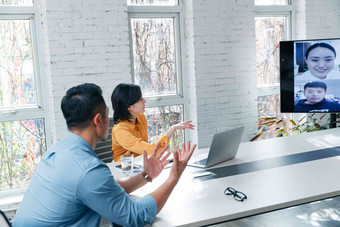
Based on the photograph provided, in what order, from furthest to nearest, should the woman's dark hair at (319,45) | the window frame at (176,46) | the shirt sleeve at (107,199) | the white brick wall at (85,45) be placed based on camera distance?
the window frame at (176,46) < the woman's dark hair at (319,45) < the white brick wall at (85,45) < the shirt sleeve at (107,199)

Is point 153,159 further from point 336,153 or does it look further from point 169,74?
point 169,74

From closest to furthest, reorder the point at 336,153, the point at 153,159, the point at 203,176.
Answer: the point at 153,159
the point at 203,176
the point at 336,153

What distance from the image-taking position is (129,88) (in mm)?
2734

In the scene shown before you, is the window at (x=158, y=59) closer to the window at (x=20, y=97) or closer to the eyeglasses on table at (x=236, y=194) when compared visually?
the window at (x=20, y=97)

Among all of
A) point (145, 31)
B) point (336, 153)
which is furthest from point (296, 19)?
point (336, 153)

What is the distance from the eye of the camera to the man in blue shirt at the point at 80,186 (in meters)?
1.35

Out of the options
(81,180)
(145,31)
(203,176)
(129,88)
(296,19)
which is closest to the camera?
(81,180)

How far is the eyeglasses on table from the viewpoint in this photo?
1.80 meters

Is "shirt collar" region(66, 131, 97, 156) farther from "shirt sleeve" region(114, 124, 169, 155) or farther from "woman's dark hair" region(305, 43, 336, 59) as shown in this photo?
"woman's dark hair" region(305, 43, 336, 59)

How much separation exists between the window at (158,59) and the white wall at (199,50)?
13 cm

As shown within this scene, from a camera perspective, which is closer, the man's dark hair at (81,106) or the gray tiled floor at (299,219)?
the man's dark hair at (81,106)

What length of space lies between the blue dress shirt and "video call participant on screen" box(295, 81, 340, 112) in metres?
2.92

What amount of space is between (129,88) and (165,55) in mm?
1535

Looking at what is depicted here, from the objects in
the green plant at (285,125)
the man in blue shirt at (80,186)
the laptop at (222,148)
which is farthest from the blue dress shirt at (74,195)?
A: the green plant at (285,125)
